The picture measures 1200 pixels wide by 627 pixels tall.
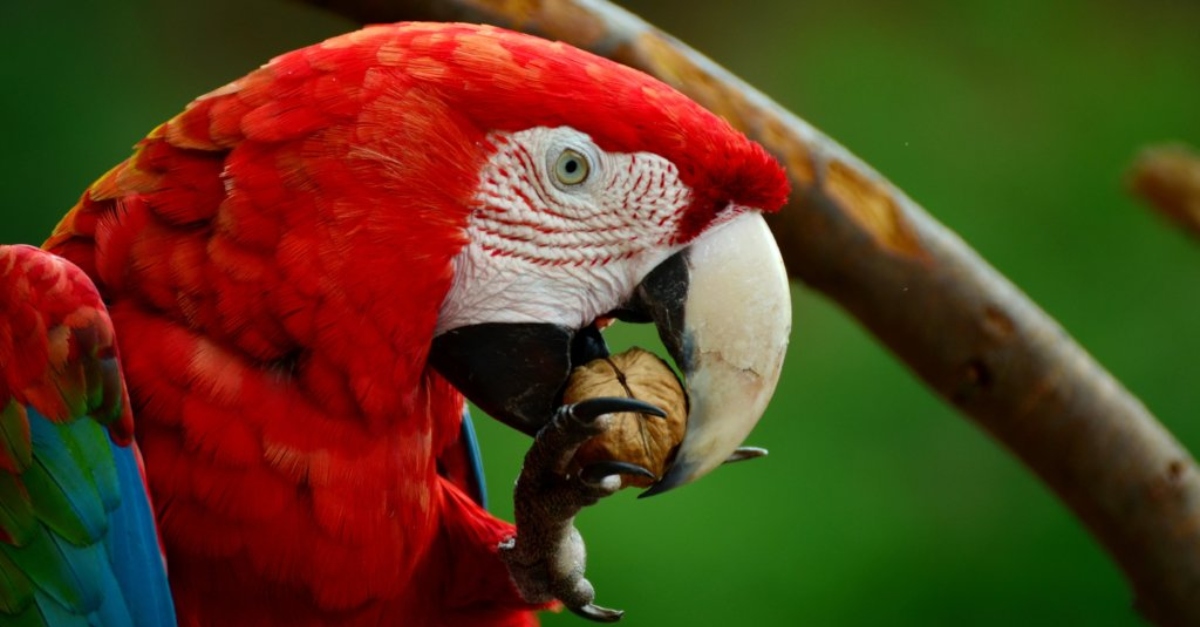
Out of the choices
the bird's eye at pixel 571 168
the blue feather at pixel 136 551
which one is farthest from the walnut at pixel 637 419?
the blue feather at pixel 136 551

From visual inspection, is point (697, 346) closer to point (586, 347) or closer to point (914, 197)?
point (586, 347)

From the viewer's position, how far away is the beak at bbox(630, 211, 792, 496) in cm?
130

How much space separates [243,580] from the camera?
135cm

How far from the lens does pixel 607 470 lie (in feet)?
4.34

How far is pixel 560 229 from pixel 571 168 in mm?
63

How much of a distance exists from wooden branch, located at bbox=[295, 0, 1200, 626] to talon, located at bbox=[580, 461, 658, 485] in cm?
63

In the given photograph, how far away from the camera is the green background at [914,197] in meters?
3.23

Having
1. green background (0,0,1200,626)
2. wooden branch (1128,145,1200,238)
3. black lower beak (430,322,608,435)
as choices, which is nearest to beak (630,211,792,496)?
black lower beak (430,322,608,435)

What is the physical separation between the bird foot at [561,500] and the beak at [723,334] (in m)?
0.06

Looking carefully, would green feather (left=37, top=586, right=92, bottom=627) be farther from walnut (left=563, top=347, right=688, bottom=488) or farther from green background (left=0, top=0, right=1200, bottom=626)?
green background (left=0, top=0, right=1200, bottom=626)

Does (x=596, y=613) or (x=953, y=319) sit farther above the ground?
(x=953, y=319)

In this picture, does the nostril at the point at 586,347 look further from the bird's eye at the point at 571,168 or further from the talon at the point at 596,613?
the talon at the point at 596,613

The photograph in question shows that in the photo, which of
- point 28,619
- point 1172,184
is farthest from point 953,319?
point 28,619

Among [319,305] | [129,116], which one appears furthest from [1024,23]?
[319,305]
